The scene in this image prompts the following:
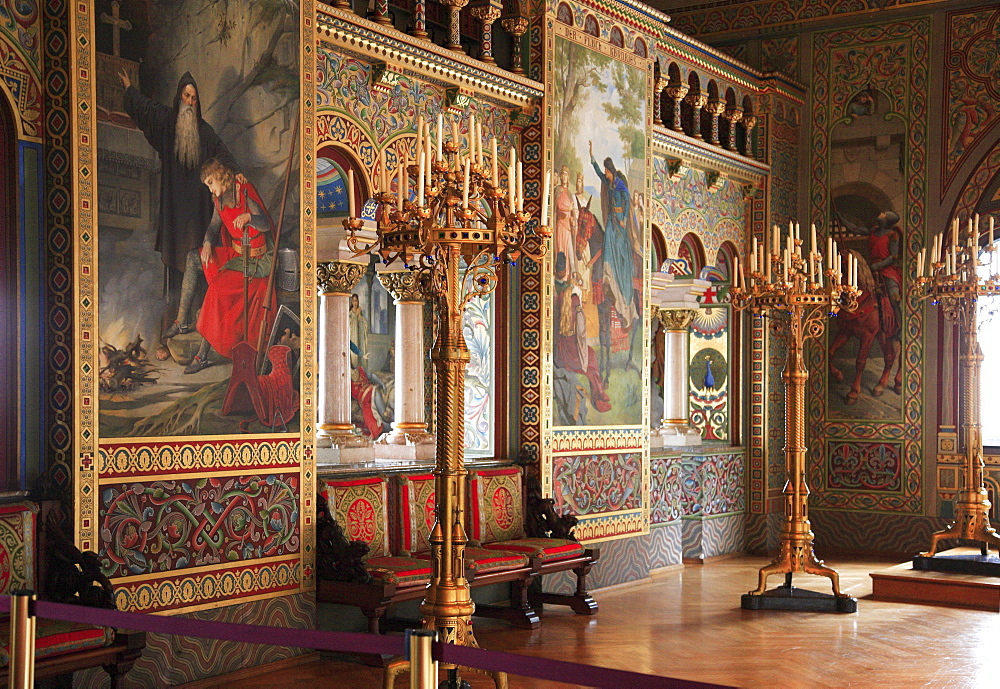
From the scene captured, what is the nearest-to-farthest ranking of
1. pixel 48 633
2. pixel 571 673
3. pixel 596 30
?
pixel 571 673, pixel 48 633, pixel 596 30

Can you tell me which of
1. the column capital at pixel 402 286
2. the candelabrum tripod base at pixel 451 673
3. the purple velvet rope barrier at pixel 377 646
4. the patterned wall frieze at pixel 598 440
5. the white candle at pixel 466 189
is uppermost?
the white candle at pixel 466 189

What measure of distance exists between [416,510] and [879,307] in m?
7.97

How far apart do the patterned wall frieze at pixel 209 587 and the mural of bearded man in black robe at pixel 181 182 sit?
148cm

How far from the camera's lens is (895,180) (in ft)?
48.4

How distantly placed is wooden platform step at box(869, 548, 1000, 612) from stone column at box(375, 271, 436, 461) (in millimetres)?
4403

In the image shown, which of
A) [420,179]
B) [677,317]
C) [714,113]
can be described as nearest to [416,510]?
[420,179]

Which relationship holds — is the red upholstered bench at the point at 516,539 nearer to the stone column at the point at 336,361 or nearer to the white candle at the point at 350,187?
the stone column at the point at 336,361

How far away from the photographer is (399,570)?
8.05m

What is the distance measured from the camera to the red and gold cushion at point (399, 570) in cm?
793

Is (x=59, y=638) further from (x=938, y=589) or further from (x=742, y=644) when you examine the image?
(x=938, y=589)

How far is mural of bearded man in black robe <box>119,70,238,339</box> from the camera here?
7.13 m

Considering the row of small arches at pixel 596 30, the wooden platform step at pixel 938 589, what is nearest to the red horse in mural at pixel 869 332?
the wooden platform step at pixel 938 589

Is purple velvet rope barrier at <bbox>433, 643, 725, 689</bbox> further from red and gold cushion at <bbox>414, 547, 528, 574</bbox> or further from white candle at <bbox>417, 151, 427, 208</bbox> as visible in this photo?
red and gold cushion at <bbox>414, 547, 528, 574</bbox>

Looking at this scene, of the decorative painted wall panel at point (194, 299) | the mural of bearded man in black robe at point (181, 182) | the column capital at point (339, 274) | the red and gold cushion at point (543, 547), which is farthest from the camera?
the column capital at point (339, 274)
